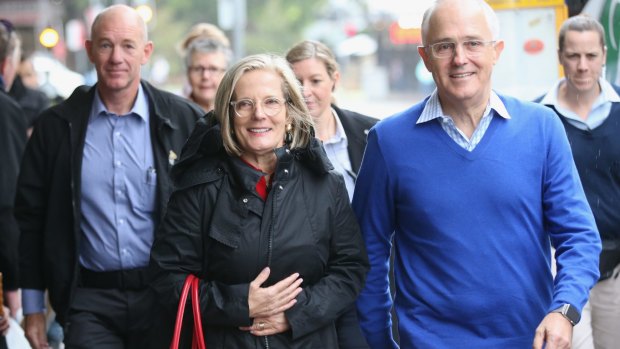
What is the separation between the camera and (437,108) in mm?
4457

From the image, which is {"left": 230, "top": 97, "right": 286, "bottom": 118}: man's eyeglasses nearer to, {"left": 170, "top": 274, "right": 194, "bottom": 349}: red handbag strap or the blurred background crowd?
{"left": 170, "top": 274, "right": 194, "bottom": 349}: red handbag strap

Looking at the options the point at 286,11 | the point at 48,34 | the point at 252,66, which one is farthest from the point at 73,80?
the point at 286,11

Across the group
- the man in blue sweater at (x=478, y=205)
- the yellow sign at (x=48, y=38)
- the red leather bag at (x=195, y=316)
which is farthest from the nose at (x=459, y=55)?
the yellow sign at (x=48, y=38)

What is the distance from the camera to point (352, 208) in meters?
4.79

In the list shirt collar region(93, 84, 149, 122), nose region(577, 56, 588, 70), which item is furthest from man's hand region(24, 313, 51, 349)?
nose region(577, 56, 588, 70)

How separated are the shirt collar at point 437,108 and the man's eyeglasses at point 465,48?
21 centimetres

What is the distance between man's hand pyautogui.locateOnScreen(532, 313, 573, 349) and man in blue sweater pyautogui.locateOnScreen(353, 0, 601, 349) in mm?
154

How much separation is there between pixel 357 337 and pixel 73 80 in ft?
81.2

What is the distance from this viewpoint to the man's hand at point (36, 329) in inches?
232

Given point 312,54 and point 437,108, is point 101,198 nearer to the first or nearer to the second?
point 312,54

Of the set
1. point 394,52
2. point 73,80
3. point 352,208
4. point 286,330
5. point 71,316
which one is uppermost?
point 352,208

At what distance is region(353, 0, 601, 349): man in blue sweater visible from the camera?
13.9 feet

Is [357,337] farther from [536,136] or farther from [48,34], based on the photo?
[48,34]

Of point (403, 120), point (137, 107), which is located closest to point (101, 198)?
point (137, 107)
